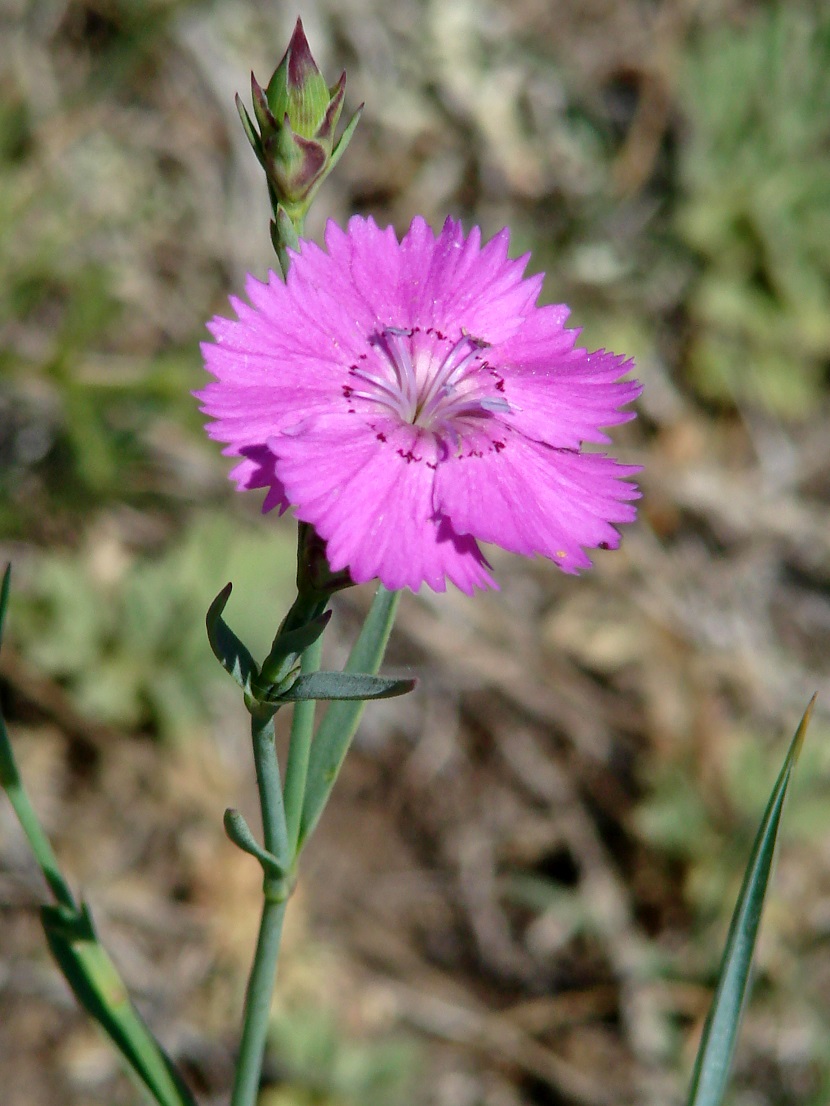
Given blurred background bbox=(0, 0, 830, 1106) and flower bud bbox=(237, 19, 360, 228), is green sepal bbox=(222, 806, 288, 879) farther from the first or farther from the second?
blurred background bbox=(0, 0, 830, 1106)

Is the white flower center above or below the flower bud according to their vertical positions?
below

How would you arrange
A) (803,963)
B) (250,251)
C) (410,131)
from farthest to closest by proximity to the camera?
(410,131), (250,251), (803,963)

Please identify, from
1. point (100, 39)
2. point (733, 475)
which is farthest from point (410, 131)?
point (733, 475)

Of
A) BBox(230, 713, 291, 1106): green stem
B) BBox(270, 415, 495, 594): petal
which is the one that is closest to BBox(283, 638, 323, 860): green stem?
BBox(230, 713, 291, 1106): green stem

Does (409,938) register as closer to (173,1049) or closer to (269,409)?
(173,1049)

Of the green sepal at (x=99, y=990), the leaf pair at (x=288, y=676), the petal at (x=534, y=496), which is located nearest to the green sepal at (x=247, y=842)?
the leaf pair at (x=288, y=676)
